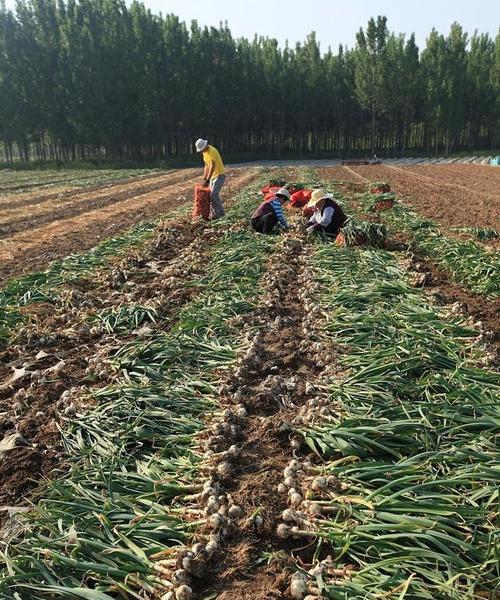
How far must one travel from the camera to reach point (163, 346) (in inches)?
165

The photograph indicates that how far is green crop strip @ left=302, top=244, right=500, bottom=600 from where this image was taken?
6.84ft

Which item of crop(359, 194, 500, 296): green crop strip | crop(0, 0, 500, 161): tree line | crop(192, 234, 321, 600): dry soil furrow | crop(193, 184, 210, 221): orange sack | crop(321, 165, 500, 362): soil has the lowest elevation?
crop(192, 234, 321, 600): dry soil furrow

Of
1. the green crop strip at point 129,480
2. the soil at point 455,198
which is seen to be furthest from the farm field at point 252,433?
the soil at point 455,198

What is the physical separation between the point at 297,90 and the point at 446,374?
4732cm

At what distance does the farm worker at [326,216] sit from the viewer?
26.6ft

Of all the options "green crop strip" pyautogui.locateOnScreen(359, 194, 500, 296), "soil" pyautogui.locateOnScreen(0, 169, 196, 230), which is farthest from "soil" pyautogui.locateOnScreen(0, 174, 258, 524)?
"soil" pyautogui.locateOnScreen(0, 169, 196, 230)

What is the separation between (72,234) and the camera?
975 centimetres

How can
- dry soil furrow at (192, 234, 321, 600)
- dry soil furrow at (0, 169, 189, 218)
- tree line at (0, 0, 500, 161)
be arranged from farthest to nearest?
tree line at (0, 0, 500, 161), dry soil furrow at (0, 169, 189, 218), dry soil furrow at (192, 234, 321, 600)

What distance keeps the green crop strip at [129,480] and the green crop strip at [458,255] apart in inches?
117

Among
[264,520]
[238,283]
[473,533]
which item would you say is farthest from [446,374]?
[238,283]

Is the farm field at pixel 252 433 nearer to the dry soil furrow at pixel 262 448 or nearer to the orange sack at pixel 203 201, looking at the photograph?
the dry soil furrow at pixel 262 448

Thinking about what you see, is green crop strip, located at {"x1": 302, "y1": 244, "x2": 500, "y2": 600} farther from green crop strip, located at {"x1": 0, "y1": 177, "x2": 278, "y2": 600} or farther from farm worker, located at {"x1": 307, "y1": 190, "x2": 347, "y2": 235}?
farm worker, located at {"x1": 307, "y1": 190, "x2": 347, "y2": 235}

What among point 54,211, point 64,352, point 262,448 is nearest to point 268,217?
point 64,352

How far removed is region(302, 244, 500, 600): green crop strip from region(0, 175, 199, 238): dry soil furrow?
8.39 m
